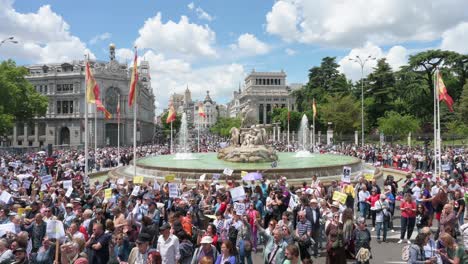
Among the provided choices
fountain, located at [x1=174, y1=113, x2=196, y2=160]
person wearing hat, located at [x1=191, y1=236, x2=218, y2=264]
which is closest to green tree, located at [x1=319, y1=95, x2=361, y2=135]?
fountain, located at [x1=174, y1=113, x2=196, y2=160]

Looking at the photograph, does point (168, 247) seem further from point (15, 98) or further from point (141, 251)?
point (15, 98)

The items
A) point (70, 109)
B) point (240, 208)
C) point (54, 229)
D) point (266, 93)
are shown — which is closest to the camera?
point (54, 229)

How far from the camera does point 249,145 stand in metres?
26.5

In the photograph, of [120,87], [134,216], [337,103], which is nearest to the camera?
[134,216]

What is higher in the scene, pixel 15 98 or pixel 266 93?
pixel 266 93

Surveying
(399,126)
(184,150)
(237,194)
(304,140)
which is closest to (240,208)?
(237,194)

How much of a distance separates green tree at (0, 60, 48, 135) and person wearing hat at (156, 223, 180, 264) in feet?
148

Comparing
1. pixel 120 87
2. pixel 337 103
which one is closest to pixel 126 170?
pixel 337 103

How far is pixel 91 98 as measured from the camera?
68.4 ft

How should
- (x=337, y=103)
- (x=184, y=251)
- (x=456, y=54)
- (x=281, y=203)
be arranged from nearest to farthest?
(x=184, y=251) < (x=281, y=203) < (x=456, y=54) < (x=337, y=103)

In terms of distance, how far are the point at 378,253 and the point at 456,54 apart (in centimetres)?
5870

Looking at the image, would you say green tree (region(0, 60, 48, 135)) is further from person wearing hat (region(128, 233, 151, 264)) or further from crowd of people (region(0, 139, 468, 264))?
person wearing hat (region(128, 233, 151, 264))

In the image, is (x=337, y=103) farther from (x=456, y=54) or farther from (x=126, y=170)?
(x=126, y=170)

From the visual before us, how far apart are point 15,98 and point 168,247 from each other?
53.3 m
